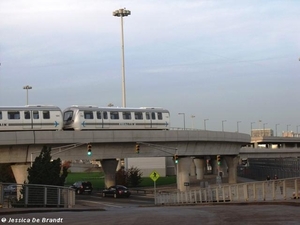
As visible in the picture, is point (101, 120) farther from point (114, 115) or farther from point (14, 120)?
point (14, 120)

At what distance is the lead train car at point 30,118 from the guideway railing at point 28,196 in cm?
2590

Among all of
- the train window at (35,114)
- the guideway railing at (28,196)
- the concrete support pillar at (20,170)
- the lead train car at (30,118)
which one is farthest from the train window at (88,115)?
the guideway railing at (28,196)

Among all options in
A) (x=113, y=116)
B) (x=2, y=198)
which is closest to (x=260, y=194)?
(x=2, y=198)

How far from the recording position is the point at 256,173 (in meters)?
93.1

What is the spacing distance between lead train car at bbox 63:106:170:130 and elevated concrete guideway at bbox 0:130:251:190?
1.94 meters

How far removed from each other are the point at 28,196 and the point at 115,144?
33.8 m

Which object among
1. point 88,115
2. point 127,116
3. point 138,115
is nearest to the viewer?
point 88,115

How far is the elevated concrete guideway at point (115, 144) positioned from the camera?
5594 centimetres

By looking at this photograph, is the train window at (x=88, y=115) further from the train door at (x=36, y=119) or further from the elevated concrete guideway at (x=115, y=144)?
the train door at (x=36, y=119)

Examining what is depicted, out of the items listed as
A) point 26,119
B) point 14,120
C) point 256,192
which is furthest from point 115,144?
point 256,192

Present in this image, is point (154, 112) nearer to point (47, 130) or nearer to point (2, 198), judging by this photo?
point (47, 130)

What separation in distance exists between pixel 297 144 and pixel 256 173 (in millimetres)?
100848

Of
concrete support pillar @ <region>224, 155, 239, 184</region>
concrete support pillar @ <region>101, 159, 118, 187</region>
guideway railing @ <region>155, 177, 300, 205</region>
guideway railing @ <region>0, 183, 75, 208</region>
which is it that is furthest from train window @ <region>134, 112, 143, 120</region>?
guideway railing @ <region>0, 183, 75, 208</region>

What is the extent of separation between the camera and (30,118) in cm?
5706
